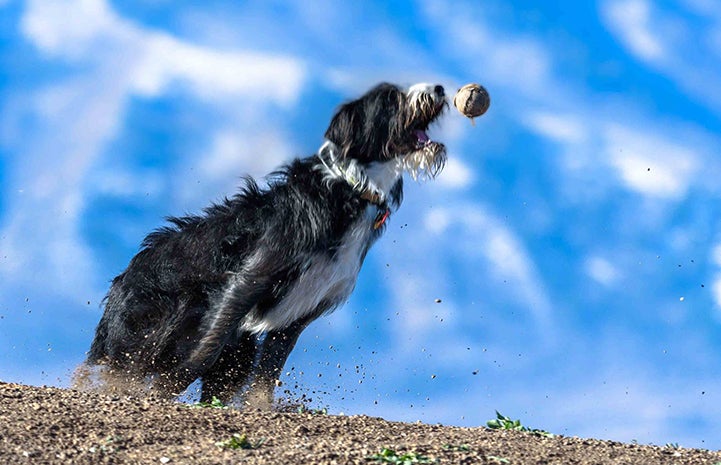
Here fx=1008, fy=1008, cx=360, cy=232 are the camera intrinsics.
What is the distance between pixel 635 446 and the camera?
7.35m

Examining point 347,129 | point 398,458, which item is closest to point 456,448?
point 398,458

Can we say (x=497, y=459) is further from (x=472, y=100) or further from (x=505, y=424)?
(x=472, y=100)

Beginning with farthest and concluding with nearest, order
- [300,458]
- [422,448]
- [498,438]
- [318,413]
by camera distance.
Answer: [318,413] → [498,438] → [422,448] → [300,458]

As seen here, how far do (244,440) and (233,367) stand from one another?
3010 millimetres

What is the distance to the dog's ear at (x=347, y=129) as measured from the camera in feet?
29.0

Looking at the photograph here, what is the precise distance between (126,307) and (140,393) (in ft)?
2.69

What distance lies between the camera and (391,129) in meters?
8.89

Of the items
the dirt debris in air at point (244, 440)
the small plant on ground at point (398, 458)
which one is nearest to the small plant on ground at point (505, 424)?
the dirt debris in air at point (244, 440)

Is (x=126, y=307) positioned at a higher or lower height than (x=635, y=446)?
higher

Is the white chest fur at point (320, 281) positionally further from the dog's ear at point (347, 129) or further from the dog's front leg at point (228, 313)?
the dog's ear at point (347, 129)

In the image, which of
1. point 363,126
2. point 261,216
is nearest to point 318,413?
point 261,216

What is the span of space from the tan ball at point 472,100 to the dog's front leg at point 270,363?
2.37m

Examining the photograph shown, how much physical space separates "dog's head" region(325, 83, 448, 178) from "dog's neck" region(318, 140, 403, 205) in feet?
0.15

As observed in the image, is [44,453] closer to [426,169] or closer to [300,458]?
[300,458]
